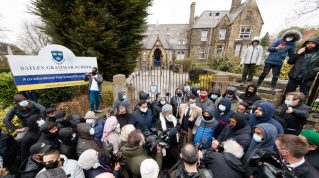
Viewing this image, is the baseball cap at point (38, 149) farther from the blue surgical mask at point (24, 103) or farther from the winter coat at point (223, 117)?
the winter coat at point (223, 117)

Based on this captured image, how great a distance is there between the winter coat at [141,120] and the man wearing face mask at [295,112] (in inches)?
125

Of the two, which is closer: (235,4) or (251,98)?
(251,98)

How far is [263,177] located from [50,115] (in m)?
4.34

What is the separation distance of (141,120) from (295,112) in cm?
342

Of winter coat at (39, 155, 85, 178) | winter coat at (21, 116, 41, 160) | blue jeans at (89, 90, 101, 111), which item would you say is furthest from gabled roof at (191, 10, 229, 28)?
winter coat at (39, 155, 85, 178)

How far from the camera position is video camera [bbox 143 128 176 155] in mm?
2898

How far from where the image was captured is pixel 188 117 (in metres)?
3.93

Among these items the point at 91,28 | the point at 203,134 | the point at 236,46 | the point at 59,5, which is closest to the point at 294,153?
the point at 203,134

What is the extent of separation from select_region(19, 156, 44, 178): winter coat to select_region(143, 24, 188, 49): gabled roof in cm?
2731

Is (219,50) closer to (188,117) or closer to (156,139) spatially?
(188,117)

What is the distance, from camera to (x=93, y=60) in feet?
20.4

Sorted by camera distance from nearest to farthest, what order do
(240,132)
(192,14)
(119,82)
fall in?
(240,132), (119,82), (192,14)

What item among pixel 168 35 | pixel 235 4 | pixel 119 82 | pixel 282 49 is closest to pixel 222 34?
pixel 235 4

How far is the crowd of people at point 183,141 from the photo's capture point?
2010mm
